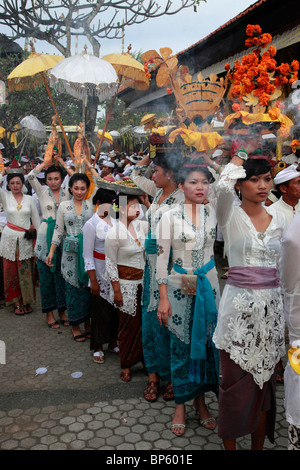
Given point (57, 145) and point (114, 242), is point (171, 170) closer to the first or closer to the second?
point (114, 242)

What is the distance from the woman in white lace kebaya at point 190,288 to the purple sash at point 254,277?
0.54m

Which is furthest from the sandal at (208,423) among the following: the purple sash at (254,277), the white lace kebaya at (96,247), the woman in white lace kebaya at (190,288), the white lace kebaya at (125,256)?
the white lace kebaya at (96,247)

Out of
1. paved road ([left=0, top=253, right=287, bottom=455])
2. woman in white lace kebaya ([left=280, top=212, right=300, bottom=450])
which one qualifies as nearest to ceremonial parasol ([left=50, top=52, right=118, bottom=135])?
paved road ([left=0, top=253, right=287, bottom=455])

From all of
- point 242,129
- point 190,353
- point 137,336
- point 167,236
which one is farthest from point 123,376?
point 242,129

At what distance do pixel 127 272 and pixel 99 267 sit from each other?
59 cm

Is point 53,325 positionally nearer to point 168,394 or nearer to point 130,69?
point 168,394

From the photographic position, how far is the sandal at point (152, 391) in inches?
139

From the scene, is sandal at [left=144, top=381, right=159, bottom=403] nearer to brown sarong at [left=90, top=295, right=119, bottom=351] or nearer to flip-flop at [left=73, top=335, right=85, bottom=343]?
brown sarong at [left=90, top=295, right=119, bottom=351]

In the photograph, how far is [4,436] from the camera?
302 centimetres

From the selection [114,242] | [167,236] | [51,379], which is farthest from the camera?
[51,379]

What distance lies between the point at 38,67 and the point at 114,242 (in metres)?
3.37

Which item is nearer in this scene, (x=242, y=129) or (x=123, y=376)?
(x=242, y=129)

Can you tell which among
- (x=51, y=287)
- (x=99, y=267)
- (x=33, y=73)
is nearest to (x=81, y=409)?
(x=99, y=267)

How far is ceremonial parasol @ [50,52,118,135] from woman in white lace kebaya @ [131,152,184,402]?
232cm
